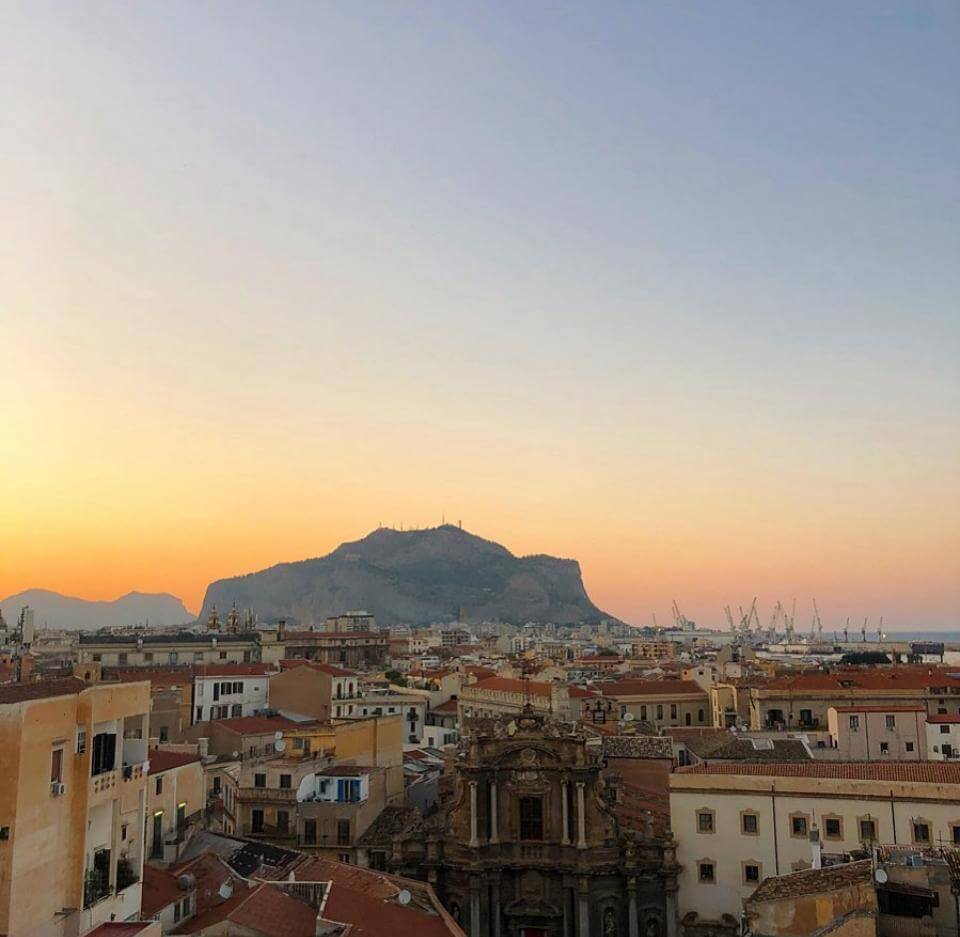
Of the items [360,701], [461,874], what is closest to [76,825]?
[461,874]

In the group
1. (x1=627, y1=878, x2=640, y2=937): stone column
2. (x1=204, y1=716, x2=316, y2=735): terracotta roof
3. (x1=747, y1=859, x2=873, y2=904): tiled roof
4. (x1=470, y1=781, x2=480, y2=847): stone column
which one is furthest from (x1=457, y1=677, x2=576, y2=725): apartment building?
(x1=747, y1=859, x2=873, y2=904): tiled roof

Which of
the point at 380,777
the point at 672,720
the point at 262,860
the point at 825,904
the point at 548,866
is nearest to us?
the point at 825,904

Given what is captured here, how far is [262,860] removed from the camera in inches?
1479

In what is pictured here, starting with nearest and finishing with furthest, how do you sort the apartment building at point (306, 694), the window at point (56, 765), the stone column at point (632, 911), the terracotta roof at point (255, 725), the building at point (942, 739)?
the window at point (56, 765) → the stone column at point (632, 911) → the building at point (942, 739) → the terracotta roof at point (255, 725) → the apartment building at point (306, 694)

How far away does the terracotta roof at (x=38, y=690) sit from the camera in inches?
811

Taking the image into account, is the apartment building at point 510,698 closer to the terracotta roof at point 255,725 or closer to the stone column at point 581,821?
the terracotta roof at point 255,725

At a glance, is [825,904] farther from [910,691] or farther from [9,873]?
[910,691]

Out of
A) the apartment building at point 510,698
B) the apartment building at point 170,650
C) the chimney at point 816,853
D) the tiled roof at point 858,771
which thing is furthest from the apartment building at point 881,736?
the apartment building at point 170,650

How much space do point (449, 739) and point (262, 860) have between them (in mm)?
40313

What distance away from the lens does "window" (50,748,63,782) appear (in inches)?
839

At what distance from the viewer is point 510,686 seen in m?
86.9

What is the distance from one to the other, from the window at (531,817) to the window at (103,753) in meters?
24.4

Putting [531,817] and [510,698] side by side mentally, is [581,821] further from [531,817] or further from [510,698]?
[510,698]

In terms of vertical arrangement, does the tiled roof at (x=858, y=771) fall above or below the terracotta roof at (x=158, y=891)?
above
